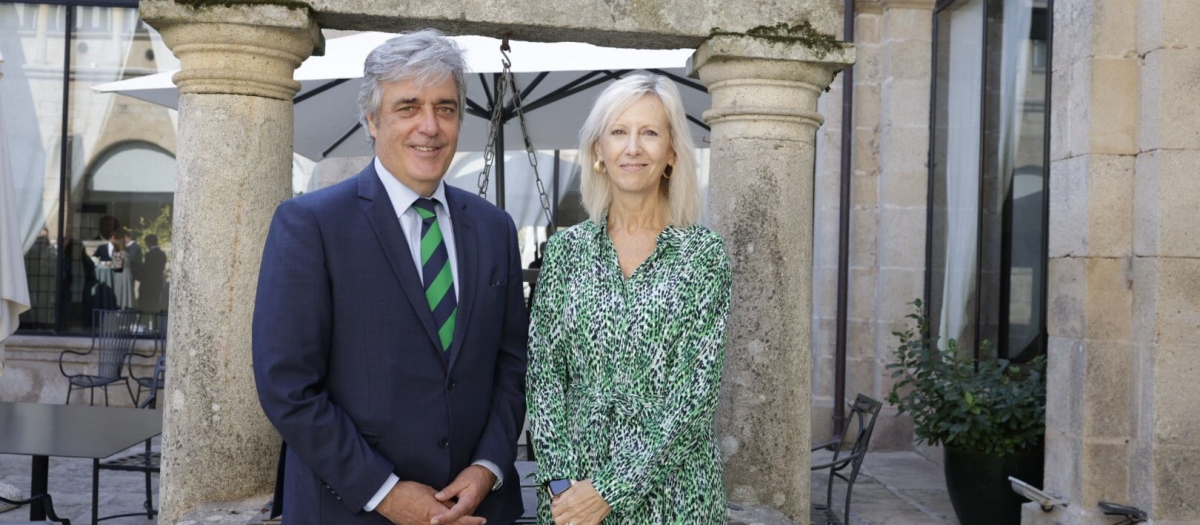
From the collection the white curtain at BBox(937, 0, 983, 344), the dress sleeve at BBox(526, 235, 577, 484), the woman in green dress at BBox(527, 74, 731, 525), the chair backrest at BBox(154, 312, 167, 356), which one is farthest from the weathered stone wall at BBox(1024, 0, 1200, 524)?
the chair backrest at BBox(154, 312, 167, 356)

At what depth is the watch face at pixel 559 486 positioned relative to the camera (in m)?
2.26

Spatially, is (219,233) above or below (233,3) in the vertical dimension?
below

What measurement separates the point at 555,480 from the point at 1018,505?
12.5ft

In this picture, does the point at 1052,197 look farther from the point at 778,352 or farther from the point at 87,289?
the point at 87,289

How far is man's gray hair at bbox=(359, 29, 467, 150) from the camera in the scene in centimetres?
217

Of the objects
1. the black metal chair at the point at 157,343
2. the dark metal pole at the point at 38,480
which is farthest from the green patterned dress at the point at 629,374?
the black metal chair at the point at 157,343

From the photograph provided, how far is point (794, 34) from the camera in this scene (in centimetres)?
327

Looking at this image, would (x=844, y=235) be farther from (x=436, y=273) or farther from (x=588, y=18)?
(x=436, y=273)

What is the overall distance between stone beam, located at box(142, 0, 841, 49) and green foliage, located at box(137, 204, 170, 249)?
697 cm

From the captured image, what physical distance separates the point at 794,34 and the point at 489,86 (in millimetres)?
3579

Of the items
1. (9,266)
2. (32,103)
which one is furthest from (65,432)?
(32,103)

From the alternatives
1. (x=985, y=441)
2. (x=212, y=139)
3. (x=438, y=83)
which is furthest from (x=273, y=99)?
(x=985, y=441)

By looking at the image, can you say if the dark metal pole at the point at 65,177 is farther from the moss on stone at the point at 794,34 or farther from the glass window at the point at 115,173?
the moss on stone at the point at 794,34

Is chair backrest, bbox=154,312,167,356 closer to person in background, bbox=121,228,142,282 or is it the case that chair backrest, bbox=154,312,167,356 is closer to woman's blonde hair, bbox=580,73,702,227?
person in background, bbox=121,228,142,282
